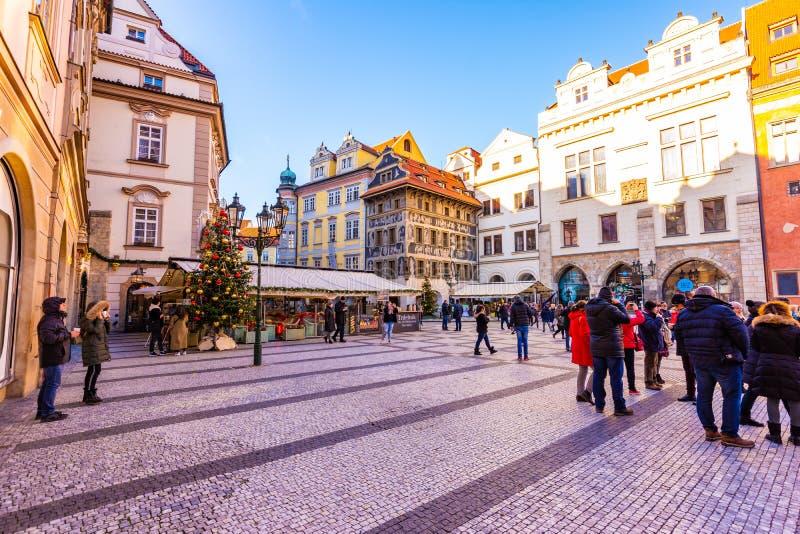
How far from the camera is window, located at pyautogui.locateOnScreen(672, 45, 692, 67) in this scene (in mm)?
27297

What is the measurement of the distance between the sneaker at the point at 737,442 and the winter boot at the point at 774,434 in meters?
0.34

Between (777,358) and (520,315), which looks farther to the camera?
(520,315)

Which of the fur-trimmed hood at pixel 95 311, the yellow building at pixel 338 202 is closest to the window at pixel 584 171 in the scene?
the yellow building at pixel 338 202

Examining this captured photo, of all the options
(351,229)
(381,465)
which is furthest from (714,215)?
(381,465)

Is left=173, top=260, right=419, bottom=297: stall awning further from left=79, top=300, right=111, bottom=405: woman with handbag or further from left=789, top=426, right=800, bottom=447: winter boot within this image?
left=789, top=426, right=800, bottom=447: winter boot

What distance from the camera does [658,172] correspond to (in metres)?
28.0

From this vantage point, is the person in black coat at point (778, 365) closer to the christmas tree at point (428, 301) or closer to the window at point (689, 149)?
the window at point (689, 149)

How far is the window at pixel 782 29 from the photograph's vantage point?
2527cm

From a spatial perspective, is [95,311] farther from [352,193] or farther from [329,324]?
[352,193]

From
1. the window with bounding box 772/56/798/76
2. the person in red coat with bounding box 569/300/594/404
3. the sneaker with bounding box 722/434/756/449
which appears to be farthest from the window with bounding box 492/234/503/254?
the sneaker with bounding box 722/434/756/449

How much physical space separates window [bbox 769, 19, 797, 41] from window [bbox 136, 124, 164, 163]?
38.4 metres

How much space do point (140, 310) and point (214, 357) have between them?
44.2 ft

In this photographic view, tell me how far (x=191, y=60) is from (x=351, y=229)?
67.5ft

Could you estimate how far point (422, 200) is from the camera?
37.5m
